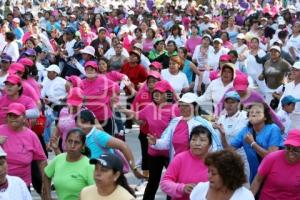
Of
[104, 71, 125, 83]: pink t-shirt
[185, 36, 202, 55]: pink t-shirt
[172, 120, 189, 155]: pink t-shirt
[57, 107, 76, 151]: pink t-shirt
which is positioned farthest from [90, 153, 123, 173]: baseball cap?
[185, 36, 202, 55]: pink t-shirt

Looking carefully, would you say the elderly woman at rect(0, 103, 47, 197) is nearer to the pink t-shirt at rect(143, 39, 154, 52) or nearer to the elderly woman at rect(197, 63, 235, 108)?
the elderly woman at rect(197, 63, 235, 108)

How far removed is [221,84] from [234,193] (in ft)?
16.5

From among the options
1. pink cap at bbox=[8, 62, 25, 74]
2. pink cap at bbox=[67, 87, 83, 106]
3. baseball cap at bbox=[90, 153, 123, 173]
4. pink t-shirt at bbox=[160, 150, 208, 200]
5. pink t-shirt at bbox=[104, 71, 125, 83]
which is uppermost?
pink cap at bbox=[8, 62, 25, 74]

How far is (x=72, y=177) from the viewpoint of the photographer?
20.0ft

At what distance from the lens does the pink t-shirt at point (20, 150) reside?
717 cm

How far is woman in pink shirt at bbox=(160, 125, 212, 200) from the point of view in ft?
19.6

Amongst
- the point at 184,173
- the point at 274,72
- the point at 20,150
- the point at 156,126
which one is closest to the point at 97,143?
the point at 20,150

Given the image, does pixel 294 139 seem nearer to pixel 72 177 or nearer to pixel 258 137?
pixel 258 137

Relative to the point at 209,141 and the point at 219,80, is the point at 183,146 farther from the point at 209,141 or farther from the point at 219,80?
the point at 219,80

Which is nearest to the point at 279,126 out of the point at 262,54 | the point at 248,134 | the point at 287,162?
the point at 248,134

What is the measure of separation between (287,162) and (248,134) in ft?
3.16

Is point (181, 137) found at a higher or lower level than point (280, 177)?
higher

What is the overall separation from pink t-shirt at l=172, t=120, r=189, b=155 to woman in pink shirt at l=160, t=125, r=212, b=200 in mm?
1089

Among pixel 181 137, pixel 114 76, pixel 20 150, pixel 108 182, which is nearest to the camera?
pixel 108 182
